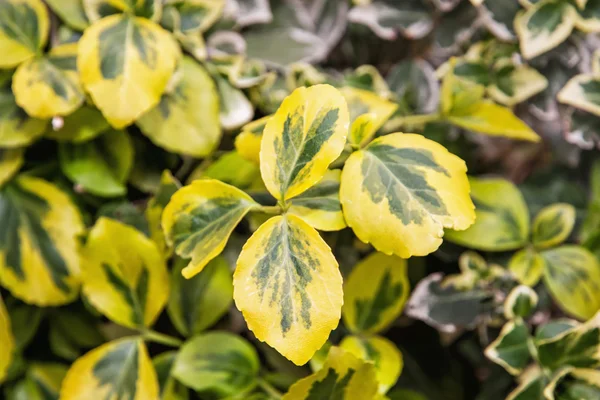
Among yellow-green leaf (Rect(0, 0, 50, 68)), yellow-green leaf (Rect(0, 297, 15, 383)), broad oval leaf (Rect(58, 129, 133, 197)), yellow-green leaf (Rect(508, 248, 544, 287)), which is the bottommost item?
yellow-green leaf (Rect(0, 297, 15, 383))

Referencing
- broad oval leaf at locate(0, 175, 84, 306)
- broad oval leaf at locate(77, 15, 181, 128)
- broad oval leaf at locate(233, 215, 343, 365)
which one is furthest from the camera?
broad oval leaf at locate(0, 175, 84, 306)

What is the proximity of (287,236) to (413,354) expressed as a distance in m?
0.45

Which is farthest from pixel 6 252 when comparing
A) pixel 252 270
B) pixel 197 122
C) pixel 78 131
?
pixel 252 270

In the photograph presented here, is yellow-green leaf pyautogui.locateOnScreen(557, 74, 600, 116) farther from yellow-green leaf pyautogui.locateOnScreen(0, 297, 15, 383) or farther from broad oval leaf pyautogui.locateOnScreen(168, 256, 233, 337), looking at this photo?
yellow-green leaf pyautogui.locateOnScreen(0, 297, 15, 383)

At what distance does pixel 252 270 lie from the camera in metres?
0.46

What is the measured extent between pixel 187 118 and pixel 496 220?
1.39 feet

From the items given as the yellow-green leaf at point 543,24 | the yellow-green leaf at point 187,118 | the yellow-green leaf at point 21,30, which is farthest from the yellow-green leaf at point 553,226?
the yellow-green leaf at point 21,30

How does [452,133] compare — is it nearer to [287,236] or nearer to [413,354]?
[413,354]

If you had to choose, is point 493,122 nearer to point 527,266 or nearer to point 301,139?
point 527,266

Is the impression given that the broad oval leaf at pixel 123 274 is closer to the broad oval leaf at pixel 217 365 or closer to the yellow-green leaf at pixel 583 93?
the broad oval leaf at pixel 217 365

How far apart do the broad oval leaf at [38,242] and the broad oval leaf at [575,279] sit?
61 cm

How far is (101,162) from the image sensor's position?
739 mm

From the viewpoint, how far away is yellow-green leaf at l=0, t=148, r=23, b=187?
28.4 inches

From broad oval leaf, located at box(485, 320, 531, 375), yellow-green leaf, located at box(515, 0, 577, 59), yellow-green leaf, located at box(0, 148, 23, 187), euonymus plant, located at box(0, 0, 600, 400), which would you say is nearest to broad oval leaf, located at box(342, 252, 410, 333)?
euonymus plant, located at box(0, 0, 600, 400)
